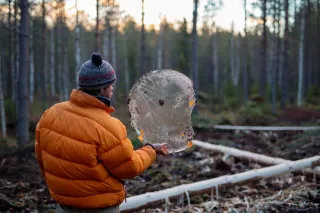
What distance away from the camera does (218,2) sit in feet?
122

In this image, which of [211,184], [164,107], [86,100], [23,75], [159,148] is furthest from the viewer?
[23,75]

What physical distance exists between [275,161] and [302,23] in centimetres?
2394

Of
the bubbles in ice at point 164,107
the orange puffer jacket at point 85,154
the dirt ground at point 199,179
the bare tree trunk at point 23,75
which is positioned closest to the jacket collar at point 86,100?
the orange puffer jacket at point 85,154

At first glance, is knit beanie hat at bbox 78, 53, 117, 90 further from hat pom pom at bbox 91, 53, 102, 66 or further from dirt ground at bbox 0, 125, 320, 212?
dirt ground at bbox 0, 125, 320, 212

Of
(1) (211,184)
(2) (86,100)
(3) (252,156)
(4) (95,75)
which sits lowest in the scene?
(3) (252,156)

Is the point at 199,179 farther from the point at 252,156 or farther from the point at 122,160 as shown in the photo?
the point at 122,160

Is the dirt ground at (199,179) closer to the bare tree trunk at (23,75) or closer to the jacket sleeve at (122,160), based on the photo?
the bare tree trunk at (23,75)

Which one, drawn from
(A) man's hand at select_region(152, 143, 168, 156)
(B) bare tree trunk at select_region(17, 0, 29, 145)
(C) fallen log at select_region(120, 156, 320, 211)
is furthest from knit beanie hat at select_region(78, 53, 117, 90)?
(B) bare tree trunk at select_region(17, 0, 29, 145)

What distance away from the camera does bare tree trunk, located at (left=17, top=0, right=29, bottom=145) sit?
38.4 ft

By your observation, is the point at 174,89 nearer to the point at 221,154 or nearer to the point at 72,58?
the point at 221,154

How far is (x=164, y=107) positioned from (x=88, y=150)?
1585mm

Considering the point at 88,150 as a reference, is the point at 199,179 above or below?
below

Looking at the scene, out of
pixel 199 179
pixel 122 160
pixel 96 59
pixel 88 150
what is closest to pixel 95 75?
pixel 96 59

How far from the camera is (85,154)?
8.16 feet
